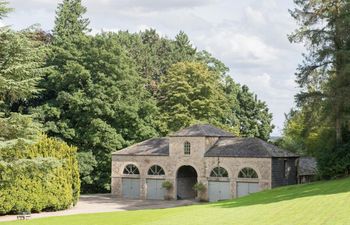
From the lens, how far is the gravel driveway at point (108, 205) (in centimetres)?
4169

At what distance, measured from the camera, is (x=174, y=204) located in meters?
46.8

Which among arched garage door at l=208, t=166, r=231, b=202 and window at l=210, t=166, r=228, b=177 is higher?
window at l=210, t=166, r=228, b=177

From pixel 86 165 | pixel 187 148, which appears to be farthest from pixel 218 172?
pixel 86 165

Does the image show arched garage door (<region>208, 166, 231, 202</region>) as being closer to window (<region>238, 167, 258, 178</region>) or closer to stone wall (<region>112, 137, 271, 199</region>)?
stone wall (<region>112, 137, 271, 199</region>)

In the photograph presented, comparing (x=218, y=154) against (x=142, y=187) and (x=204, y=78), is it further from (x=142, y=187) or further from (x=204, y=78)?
(x=204, y=78)

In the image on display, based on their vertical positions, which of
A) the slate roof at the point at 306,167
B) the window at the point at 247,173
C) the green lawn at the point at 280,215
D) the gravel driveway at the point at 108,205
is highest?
the slate roof at the point at 306,167

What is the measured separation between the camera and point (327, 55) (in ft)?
138

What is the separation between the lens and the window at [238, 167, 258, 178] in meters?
47.0

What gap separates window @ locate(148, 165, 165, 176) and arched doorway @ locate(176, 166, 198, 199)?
1622 mm

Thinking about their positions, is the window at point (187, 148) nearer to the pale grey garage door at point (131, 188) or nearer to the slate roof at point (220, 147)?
the slate roof at point (220, 147)

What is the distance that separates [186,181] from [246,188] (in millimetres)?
7705

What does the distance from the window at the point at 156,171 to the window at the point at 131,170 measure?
1539 mm

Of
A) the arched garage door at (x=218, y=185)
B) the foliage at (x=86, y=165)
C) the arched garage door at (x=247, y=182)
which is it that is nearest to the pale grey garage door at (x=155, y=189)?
the arched garage door at (x=218, y=185)

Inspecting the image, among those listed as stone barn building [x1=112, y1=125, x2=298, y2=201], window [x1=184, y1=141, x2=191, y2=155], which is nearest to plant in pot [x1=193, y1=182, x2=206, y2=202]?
stone barn building [x1=112, y1=125, x2=298, y2=201]
